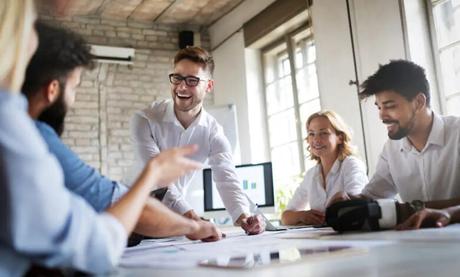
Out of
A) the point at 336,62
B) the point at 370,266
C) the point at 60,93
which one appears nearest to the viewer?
the point at 370,266

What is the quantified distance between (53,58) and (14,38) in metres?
0.15

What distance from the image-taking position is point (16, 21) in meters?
0.74

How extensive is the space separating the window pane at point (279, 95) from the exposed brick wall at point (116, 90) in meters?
0.90

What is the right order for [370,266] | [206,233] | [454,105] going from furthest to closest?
1. [454,105]
2. [206,233]
3. [370,266]

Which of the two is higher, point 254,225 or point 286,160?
point 286,160

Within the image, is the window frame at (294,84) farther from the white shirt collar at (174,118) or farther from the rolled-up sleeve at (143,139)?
the rolled-up sleeve at (143,139)

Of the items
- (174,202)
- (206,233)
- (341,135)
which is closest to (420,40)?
(341,135)

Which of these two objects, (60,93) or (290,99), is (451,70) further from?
(60,93)

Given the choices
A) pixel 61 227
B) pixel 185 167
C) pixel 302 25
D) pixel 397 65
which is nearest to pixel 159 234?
pixel 185 167

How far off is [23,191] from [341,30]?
12.0ft

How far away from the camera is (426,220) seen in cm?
146

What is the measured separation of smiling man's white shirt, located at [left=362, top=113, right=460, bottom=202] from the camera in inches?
75.3

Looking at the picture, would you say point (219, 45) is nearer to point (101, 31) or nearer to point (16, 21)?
point (101, 31)

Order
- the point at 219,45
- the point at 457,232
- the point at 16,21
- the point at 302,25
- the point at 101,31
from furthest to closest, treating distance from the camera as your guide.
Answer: the point at 219,45 → the point at 101,31 → the point at 302,25 → the point at 457,232 → the point at 16,21
